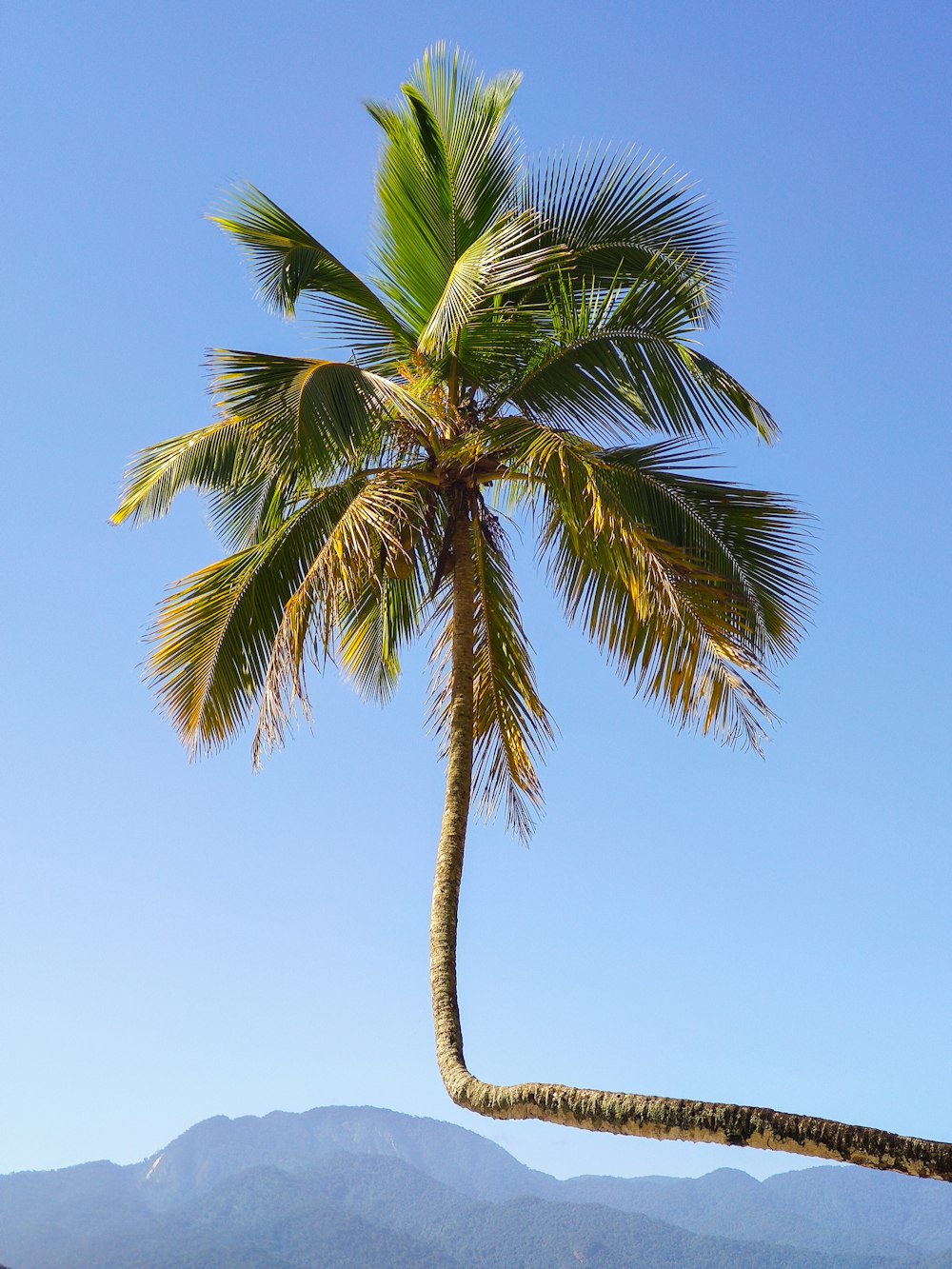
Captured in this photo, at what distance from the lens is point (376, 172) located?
8758 mm

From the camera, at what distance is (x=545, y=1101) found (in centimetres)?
548

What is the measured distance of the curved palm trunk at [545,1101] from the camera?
4184mm

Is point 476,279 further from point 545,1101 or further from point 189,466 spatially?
point 545,1101

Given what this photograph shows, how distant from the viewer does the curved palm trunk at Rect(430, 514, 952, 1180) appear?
4184 millimetres

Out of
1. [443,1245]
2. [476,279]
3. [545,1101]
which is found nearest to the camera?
[545,1101]

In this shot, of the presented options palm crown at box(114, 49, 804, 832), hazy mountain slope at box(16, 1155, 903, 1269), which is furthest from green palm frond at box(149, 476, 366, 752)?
hazy mountain slope at box(16, 1155, 903, 1269)

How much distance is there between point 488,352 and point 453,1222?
212702mm

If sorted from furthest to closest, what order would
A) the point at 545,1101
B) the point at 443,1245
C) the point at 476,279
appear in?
1. the point at 443,1245
2. the point at 476,279
3. the point at 545,1101

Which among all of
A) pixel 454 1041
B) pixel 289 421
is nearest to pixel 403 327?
pixel 289 421

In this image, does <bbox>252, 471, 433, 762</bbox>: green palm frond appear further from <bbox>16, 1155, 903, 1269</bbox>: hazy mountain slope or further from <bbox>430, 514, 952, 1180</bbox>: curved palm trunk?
<bbox>16, 1155, 903, 1269</bbox>: hazy mountain slope

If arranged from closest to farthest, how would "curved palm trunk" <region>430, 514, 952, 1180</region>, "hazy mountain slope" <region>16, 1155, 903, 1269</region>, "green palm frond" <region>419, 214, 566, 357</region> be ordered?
"curved palm trunk" <region>430, 514, 952, 1180</region>
"green palm frond" <region>419, 214, 566, 357</region>
"hazy mountain slope" <region>16, 1155, 903, 1269</region>

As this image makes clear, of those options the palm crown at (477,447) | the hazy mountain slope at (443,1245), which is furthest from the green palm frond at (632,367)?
the hazy mountain slope at (443,1245)

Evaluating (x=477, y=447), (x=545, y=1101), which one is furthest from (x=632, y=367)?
(x=545, y=1101)

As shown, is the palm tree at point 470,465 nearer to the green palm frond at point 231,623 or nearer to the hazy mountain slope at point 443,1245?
the green palm frond at point 231,623
